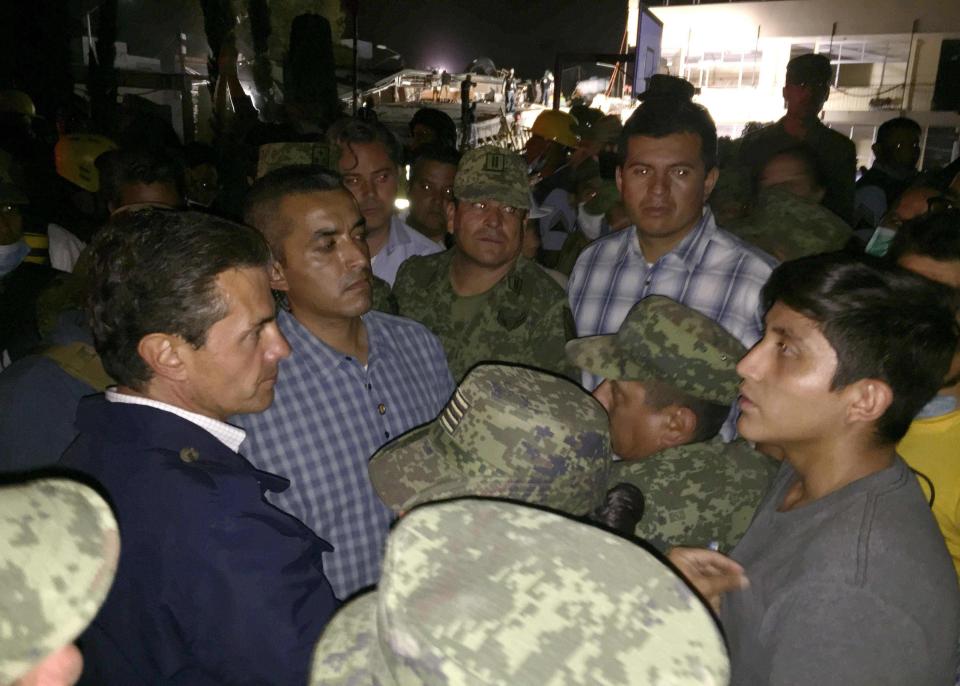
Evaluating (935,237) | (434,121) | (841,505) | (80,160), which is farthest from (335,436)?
(434,121)

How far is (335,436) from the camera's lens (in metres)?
2.15

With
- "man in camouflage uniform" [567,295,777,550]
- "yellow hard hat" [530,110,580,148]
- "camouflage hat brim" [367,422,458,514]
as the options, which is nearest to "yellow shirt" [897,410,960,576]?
"man in camouflage uniform" [567,295,777,550]

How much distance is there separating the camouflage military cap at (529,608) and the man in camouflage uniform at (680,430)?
0.97 m

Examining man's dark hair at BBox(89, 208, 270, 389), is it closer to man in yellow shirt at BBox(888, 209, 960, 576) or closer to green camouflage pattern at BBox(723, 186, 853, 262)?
man in yellow shirt at BBox(888, 209, 960, 576)

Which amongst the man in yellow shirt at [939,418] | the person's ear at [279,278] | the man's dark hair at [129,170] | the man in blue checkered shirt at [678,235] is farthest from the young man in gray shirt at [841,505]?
the man's dark hair at [129,170]

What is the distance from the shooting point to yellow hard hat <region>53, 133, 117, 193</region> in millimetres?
5309

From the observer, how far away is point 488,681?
701 millimetres

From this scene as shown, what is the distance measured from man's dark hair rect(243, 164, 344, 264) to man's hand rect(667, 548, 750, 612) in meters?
1.67

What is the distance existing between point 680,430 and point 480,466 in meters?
0.68

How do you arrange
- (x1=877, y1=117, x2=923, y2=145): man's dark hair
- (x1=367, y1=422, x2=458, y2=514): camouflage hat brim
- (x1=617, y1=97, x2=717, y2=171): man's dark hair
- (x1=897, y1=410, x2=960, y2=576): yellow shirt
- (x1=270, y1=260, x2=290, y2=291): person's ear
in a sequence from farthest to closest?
(x1=877, y1=117, x2=923, y2=145): man's dark hair
(x1=617, y1=97, x2=717, y2=171): man's dark hair
(x1=270, y1=260, x2=290, y2=291): person's ear
(x1=897, y1=410, x2=960, y2=576): yellow shirt
(x1=367, y1=422, x2=458, y2=514): camouflage hat brim

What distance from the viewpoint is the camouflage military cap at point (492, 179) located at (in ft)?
10.6

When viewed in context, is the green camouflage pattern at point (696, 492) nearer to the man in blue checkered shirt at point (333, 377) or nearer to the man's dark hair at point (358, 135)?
the man in blue checkered shirt at point (333, 377)

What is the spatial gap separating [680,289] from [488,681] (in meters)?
2.42

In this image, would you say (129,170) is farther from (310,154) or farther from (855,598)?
(855,598)
